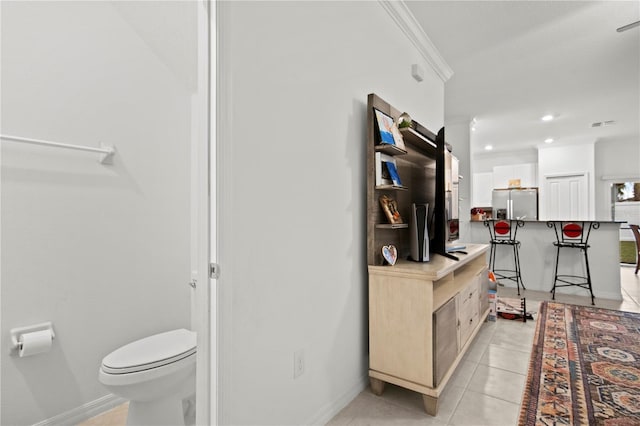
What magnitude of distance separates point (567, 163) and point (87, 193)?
9046mm

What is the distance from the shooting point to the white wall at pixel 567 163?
7121 mm

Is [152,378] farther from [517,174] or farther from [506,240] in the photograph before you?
[517,174]

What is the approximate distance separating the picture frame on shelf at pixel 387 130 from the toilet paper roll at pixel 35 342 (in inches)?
86.2

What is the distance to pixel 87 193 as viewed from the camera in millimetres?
1976

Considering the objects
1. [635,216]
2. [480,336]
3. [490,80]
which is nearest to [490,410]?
[480,336]

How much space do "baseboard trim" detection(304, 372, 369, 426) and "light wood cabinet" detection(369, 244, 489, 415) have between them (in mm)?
92

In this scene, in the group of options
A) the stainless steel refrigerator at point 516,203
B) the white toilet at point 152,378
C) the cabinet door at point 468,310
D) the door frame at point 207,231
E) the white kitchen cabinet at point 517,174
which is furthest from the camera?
the white kitchen cabinet at point 517,174

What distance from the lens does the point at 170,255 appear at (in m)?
2.38

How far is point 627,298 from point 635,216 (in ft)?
13.5

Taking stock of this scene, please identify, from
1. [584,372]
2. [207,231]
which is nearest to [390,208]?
[207,231]

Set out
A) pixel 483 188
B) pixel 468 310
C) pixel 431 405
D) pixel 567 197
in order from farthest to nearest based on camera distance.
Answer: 1. pixel 483 188
2. pixel 567 197
3. pixel 468 310
4. pixel 431 405

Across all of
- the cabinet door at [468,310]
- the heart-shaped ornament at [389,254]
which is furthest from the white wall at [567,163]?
the heart-shaped ornament at [389,254]

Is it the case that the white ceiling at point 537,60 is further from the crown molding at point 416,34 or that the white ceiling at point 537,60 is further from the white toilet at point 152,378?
the white toilet at point 152,378

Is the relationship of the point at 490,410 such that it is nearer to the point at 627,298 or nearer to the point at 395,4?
the point at 395,4
